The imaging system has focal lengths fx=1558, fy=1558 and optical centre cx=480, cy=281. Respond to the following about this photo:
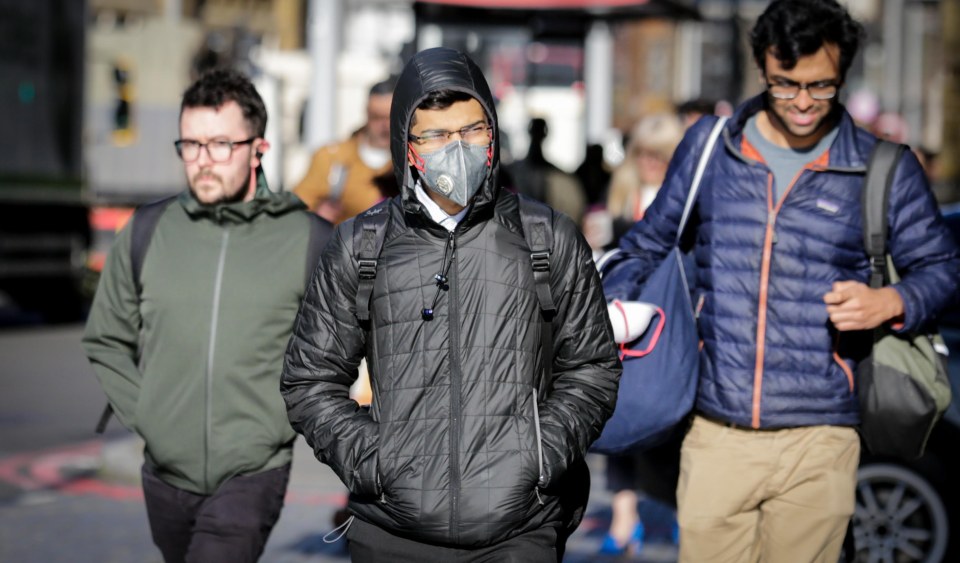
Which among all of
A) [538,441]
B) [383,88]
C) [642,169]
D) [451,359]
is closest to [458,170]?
[451,359]

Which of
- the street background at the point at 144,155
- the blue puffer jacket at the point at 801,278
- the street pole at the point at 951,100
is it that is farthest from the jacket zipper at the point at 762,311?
the street pole at the point at 951,100

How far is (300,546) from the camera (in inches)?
289

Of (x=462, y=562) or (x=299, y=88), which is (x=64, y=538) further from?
(x=299, y=88)

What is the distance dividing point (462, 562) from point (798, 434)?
130cm

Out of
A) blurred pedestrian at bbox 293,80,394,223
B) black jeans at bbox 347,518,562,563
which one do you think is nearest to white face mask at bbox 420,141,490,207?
black jeans at bbox 347,518,562,563

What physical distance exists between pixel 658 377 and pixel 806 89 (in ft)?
2.82

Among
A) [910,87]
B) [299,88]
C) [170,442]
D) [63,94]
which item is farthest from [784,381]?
[910,87]

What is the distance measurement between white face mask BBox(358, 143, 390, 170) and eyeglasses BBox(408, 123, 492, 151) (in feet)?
9.98

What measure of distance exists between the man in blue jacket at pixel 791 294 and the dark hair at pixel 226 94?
115 cm

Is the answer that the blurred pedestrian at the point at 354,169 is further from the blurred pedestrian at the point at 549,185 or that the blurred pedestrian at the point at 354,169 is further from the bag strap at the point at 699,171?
the blurred pedestrian at the point at 549,185

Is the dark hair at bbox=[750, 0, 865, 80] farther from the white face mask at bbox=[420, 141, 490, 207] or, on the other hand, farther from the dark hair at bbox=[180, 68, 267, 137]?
the dark hair at bbox=[180, 68, 267, 137]

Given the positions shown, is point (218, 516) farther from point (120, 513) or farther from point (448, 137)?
point (120, 513)

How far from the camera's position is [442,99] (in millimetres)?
3289

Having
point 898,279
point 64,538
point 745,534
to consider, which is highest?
point 898,279
